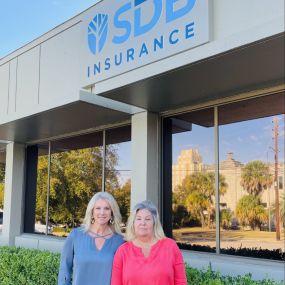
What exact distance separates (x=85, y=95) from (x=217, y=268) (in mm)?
3031

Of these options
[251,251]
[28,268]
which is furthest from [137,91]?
[28,268]

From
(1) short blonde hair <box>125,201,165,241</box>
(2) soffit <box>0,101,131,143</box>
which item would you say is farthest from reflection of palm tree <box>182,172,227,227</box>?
(1) short blonde hair <box>125,201,165,241</box>

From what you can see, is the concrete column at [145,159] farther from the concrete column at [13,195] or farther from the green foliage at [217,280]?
the concrete column at [13,195]

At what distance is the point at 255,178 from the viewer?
20.0 ft

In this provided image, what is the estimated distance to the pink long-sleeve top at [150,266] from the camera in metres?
3.20

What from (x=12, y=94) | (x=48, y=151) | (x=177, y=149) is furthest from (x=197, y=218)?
(x=12, y=94)

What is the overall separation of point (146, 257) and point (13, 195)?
7.46 meters

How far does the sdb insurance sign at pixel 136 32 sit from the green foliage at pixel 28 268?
2.88m

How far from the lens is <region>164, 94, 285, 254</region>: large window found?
585 cm

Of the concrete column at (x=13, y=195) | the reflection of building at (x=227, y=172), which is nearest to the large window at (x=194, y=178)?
the reflection of building at (x=227, y=172)

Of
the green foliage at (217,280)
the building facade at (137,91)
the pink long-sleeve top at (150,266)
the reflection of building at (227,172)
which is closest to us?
the pink long-sleeve top at (150,266)

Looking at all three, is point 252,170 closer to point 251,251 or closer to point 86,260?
point 251,251

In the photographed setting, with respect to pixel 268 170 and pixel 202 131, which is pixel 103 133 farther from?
pixel 268 170

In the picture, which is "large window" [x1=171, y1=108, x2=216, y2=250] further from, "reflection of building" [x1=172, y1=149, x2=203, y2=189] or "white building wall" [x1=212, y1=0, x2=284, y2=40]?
"white building wall" [x1=212, y1=0, x2=284, y2=40]
